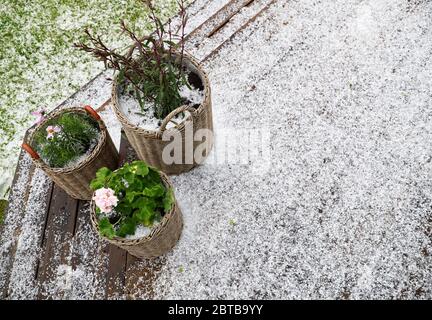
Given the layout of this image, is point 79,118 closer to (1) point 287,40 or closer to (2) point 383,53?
(1) point 287,40

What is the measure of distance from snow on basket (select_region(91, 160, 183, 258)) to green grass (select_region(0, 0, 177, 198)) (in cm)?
133

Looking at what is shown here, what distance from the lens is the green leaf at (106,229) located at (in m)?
1.48

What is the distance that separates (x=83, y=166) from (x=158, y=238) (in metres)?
0.50

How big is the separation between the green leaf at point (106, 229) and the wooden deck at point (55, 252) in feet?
1.31

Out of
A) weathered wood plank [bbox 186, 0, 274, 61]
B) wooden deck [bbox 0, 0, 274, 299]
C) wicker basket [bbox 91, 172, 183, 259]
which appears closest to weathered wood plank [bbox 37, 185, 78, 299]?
wooden deck [bbox 0, 0, 274, 299]

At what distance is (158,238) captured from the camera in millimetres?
1602

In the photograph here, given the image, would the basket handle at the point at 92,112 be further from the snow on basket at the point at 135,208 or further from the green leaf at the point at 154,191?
the green leaf at the point at 154,191

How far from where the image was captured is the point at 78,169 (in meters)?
1.70

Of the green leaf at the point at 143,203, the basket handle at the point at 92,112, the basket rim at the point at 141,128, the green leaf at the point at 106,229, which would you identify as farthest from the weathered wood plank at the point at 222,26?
the green leaf at the point at 106,229

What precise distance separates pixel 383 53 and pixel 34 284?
250cm
